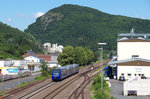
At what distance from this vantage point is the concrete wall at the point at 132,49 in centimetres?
6112

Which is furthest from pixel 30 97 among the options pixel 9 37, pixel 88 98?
pixel 9 37

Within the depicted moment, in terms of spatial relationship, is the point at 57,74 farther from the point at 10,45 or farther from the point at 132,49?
the point at 10,45

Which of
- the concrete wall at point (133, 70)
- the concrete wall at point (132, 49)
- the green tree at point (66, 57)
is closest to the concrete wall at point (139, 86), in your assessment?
the concrete wall at point (133, 70)

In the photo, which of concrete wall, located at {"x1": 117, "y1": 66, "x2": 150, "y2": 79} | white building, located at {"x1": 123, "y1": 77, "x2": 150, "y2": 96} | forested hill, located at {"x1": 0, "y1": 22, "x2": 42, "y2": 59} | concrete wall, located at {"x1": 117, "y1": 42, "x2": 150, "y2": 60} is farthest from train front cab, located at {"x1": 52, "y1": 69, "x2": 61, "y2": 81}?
forested hill, located at {"x1": 0, "y1": 22, "x2": 42, "y2": 59}

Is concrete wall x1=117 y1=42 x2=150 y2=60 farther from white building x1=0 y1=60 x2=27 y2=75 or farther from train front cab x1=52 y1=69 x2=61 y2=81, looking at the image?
white building x1=0 y1=60 x2=27 y2=75

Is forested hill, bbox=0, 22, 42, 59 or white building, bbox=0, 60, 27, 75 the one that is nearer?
white building, bbox=0, 60, 27, 75

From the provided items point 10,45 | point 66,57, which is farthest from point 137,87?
point 10,45

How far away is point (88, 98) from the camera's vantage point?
1293 inches

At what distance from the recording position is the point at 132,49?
2435 inches

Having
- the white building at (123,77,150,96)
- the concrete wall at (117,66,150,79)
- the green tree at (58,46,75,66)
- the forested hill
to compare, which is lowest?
the white building at (123,77,150,96)

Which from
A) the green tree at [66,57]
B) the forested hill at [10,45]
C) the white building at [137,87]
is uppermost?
the forested hill at [10,45]

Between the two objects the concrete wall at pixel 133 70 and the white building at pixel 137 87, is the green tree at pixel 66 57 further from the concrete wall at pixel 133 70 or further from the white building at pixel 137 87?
the white building at pixel 137 87

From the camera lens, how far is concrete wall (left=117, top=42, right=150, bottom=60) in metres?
61.1

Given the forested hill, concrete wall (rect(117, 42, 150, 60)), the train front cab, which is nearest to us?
the train front cab
